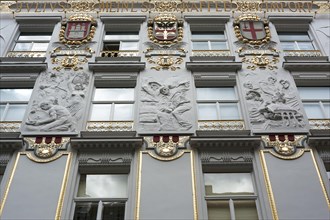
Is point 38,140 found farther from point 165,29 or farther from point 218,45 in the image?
point 218,45

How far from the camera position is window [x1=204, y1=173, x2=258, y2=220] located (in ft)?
36.5

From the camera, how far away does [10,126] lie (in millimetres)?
13289

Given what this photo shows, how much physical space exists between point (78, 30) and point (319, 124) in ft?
34.2

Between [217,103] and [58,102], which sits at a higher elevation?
[217,103]

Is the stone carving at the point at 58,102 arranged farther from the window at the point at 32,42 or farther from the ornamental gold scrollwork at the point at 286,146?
the ornamental gold scrollwork at the point at 286,146

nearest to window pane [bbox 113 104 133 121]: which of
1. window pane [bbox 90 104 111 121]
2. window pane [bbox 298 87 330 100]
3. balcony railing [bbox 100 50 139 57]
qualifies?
window pane [bbox 90 104 111 121]

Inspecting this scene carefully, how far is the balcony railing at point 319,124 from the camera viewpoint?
13339mm

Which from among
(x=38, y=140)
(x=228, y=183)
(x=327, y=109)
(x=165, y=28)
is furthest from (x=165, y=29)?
(x=228, y=183)

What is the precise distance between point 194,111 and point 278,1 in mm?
8856

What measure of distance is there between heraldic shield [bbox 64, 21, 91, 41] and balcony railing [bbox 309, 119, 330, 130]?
9629 millimetres

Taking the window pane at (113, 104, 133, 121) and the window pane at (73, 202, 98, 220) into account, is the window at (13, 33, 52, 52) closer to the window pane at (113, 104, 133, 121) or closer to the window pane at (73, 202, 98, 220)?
the window pane at (113, 104, 133, 121)

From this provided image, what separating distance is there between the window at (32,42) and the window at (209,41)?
6.36m

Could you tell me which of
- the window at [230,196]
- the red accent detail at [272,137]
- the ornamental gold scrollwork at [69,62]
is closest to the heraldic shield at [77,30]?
the ornamental gold scrollwork at [69,62]

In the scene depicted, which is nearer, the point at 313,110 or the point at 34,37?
the point at 313,110
